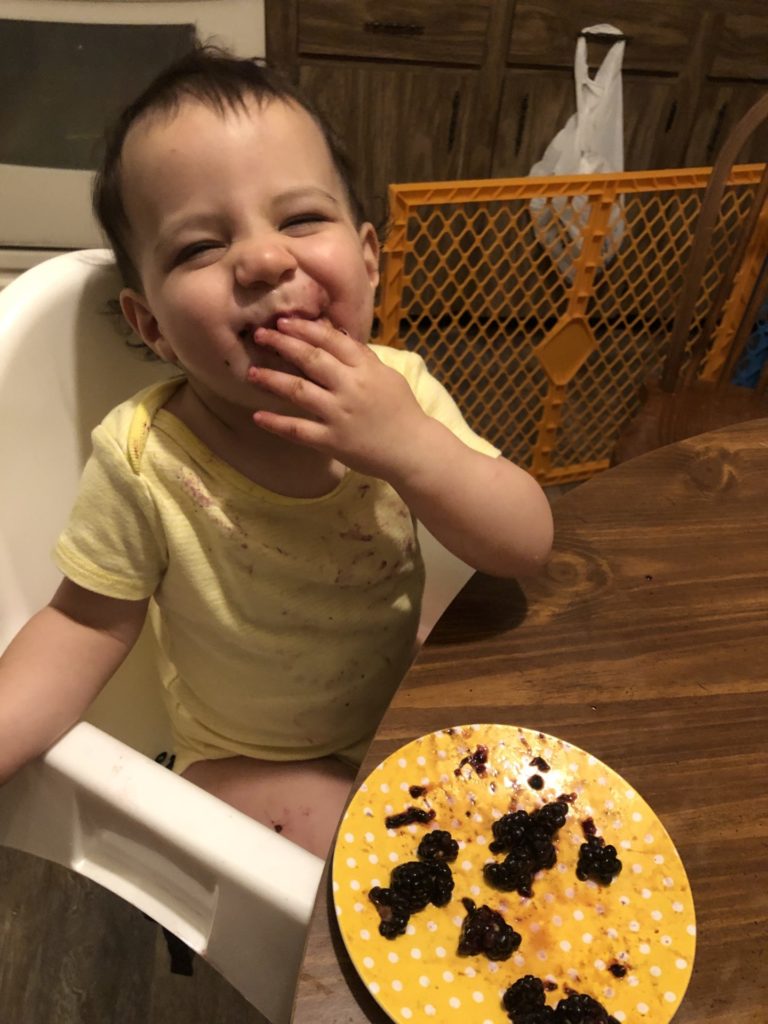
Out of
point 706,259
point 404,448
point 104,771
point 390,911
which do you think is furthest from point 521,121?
point 390,911

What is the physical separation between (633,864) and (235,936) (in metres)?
0.27

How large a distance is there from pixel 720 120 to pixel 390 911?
Answer: 8.09ft

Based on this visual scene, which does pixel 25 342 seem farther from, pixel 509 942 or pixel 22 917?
pixel 22 917

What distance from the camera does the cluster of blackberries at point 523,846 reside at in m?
0.43

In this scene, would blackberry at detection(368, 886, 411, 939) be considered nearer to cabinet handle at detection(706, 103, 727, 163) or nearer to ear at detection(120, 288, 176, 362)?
ear at detection(120, 288, 176, 362)

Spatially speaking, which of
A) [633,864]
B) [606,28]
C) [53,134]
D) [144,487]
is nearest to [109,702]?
[144,487]

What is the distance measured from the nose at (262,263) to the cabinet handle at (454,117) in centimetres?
175

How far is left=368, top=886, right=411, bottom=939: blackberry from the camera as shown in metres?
0.40

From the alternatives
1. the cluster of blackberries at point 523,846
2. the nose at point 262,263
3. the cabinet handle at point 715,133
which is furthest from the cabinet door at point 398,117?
the cluster of blackberries at point 523,846

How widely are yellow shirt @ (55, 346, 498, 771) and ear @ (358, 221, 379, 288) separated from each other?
0.10 meters

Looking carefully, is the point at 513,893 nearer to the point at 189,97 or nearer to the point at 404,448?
the point at 404,448

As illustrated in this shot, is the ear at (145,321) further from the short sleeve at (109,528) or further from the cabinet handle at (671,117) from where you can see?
the cabinet handle at (671,117)

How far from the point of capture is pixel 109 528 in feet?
2.23

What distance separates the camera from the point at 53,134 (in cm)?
188
